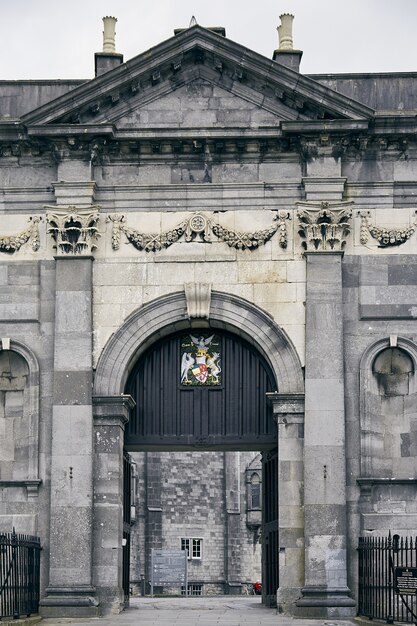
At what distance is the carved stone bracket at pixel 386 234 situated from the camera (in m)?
34.5

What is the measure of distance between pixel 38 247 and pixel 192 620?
915 cm

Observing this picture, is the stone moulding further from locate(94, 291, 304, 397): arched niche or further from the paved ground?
the paved ground

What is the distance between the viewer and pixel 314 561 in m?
32.8

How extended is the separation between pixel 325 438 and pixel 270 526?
12.2 feet

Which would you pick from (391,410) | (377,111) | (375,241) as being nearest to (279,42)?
A: (377,111)

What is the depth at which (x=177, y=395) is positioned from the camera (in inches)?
1385

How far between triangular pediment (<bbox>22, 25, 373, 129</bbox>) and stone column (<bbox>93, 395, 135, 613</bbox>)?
646 centimetres

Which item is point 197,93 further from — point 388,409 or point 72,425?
point 388,409

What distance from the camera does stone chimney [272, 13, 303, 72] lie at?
36.0 metres

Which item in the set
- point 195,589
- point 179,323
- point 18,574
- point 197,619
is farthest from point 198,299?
point 195,589

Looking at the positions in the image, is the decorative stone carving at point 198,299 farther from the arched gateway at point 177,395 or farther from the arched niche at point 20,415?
the arched niche at point 20,415

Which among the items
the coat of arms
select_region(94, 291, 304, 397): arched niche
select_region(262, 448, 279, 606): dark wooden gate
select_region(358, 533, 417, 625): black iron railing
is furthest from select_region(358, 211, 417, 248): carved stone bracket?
select_region(358, 533, 417, 625): black iron railing

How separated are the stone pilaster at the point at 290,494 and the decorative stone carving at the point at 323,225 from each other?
11.2ft

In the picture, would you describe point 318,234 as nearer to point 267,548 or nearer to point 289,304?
point 289,304
